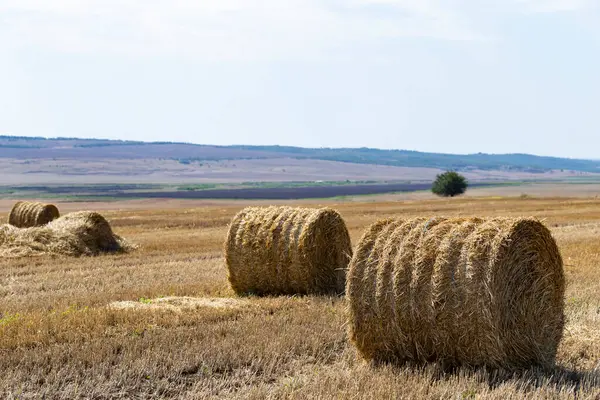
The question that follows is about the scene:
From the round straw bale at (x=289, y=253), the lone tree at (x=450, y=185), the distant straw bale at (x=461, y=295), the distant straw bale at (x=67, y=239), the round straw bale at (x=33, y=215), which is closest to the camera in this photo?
the distant straw bale at (x=461, y=295)

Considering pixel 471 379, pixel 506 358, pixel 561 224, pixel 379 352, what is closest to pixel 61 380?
pixel 379 352

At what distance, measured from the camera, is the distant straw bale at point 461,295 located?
7941 millimetres

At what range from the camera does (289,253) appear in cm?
1316

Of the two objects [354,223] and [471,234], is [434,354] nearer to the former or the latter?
[471,234]

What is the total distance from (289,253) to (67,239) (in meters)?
10.2

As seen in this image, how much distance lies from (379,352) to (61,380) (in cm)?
331

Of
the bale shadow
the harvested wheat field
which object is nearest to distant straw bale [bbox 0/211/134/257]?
the harvested wheat field

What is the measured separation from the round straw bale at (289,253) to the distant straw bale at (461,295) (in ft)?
14.1

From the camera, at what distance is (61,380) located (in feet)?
24.8

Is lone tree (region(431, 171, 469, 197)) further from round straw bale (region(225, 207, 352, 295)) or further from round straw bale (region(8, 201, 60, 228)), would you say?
round straw bale (region(225, 207, 352, 295))

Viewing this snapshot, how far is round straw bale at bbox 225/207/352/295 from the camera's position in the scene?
13.0 metres

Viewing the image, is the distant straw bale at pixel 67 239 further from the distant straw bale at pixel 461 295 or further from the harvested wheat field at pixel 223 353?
the distant straw bale at pixel 461 295

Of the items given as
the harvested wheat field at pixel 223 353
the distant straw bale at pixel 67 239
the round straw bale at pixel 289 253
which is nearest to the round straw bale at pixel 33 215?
the distant straw bale at pixel 67 239

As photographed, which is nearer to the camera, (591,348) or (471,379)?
(471,379)
